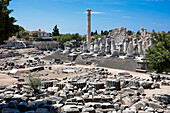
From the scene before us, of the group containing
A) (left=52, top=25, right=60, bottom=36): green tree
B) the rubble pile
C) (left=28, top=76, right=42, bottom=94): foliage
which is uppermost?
(left=52, top=25, right=60, bottom=36): green tree

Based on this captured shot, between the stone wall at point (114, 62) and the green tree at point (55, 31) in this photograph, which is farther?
the green tree at point (55, 31)

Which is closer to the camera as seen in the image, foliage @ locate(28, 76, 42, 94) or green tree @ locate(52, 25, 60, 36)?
foliage @ locate(28, 76, 42, 94)

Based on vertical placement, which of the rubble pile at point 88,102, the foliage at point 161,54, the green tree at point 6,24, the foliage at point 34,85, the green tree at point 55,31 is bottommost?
the rubble pile at point 88,102

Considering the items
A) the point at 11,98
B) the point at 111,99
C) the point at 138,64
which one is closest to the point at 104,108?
the point at 111,99

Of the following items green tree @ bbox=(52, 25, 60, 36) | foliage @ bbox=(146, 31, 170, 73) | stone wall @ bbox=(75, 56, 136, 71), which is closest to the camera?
foliage @ bbox=(146, 31, 170, 73)

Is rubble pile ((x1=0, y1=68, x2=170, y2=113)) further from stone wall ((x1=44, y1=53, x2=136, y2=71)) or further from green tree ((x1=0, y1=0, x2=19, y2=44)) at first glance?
stone wall ((x1=44, y1=53, x2=136, y2=71))

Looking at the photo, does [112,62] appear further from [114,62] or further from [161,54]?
[161,54]

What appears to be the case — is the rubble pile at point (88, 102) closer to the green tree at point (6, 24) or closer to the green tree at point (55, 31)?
the green tree at point (6, 24)

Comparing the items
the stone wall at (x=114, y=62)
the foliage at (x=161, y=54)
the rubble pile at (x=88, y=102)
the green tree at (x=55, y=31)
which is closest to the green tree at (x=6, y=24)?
the rubble pile at (x=88, y=102)

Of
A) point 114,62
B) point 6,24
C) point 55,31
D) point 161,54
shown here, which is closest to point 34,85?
point 6,24

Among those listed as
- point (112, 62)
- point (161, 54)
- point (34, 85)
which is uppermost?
point (161, 54)

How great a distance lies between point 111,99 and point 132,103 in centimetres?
115

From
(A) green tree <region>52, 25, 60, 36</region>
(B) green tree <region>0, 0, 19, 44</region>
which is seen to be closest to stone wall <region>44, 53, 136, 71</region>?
(B) green tree <region>0, 0, 19, 44</region>

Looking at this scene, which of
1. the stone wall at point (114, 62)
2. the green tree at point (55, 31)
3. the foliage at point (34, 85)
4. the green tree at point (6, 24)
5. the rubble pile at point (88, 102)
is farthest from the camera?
the green tree at point (55, 31)
